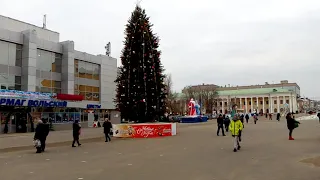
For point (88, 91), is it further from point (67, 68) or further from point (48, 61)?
point (48, 61)

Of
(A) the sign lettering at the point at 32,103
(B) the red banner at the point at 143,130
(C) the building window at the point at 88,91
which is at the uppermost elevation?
(C) the building window at the point at 88,91

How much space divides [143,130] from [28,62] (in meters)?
22.3

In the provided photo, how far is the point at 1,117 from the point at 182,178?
104 ft

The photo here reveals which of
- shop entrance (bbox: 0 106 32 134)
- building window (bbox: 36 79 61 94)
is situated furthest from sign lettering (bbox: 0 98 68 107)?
building window (bbox: 36 79 61 94)

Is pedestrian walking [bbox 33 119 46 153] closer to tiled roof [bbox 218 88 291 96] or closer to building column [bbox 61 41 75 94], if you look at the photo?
building column [bbox 61 41 75 94]

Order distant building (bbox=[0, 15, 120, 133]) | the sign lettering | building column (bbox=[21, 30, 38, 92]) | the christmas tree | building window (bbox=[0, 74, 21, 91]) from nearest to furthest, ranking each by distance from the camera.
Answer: the christmas tree, the sign lettering, distant building (bbox=[0, 15, 120, 133]), building window (bbox=[0, 74, 21, 91]), building column (bbox=[21, 30, 38, 92])

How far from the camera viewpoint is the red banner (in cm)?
2428

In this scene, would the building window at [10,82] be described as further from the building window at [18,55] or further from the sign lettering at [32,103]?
the sign lettering at [32,103]

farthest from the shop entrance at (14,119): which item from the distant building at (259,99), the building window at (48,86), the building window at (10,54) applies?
the distant building at (259,99)

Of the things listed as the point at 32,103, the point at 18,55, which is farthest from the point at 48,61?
the point at 32,103

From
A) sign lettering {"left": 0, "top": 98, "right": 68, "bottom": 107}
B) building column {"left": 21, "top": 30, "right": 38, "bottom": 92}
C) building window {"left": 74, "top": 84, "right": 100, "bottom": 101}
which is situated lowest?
sign lettering {"left": 0, "top": 98, "right": 68, "bottom": 107}

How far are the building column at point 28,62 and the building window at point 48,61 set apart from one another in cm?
228

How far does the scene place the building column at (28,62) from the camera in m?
39.6

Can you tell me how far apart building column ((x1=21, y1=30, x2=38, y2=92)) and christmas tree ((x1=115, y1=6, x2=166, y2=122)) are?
56.4 ft
